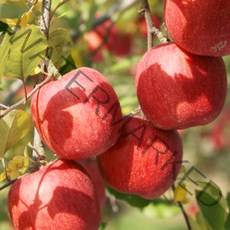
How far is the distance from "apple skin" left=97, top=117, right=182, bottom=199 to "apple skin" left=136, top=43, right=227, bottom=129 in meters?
0.07

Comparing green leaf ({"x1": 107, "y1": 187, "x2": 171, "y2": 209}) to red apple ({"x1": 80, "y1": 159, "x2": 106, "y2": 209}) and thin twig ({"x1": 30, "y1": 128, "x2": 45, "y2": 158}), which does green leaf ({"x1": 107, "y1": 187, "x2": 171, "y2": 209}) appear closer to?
red apple ({"x1": 80, "y1": 159, "x2": 106, "y2": 209})

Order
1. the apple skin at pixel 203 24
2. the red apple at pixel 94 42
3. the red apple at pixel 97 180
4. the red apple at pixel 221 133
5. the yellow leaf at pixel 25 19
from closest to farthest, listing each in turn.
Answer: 1. the apple skin at pixel 203 24
2. the yellow leaf at pixel 25 19
3. the red apple at pixel 97 180
4. the red apple at pixel 94 42
5. the red apple at pixel 221 133

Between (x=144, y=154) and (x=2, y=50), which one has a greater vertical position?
(x=2, y=50)

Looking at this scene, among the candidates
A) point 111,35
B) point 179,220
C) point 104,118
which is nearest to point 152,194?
point 104,118

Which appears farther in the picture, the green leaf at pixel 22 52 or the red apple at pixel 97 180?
the red apple at pixel 97 180

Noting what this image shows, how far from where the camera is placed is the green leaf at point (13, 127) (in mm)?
1263

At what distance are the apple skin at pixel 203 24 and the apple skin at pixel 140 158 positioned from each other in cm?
21

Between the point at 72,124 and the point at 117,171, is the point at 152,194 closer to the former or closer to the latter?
the point at 117,171

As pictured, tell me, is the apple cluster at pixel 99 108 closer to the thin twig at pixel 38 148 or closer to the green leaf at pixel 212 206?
the thin twig at pixel 38 148

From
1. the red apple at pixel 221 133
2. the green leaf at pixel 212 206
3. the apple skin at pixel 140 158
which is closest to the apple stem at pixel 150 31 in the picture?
the apple skin at pixel 140 158

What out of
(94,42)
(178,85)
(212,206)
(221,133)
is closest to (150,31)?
(178,85)

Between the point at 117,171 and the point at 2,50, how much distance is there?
31 centimetres

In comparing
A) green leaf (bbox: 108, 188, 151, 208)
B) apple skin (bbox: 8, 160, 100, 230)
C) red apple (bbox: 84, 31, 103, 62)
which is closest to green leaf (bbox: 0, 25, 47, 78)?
apple skin (bbox: 8, 160, 100, 230)

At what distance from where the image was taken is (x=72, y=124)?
1194 mm
